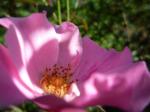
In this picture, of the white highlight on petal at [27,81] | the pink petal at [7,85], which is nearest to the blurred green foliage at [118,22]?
the white highlight on petal at [27,81]

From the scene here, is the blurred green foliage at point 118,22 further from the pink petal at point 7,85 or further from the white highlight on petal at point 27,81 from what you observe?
the pink petal at point 7,85

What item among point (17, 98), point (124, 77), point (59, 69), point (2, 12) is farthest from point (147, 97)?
point (2, 12)

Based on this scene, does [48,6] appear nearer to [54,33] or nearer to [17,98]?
[54,33]

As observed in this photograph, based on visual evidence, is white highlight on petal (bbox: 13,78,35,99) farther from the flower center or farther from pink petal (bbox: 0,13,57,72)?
the flower center

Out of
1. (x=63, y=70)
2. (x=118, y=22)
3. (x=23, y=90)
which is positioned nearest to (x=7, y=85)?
(x=23, y=90)

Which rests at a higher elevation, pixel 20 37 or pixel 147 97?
pixel 20 37

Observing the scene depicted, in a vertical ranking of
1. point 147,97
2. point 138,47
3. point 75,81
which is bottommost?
point 147,97

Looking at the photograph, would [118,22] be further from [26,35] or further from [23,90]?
[23,90]
